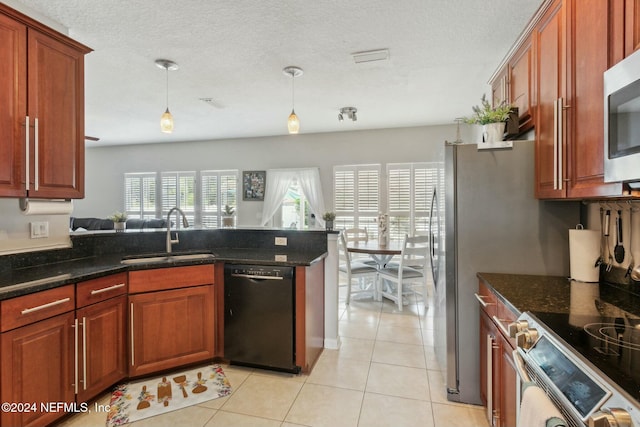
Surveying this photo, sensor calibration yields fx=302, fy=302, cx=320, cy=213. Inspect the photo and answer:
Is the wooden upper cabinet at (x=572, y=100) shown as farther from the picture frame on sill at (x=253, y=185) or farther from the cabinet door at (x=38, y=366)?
the picture frame on sill at (x=253, y=185)

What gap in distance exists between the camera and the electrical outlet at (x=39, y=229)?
2.14 meters

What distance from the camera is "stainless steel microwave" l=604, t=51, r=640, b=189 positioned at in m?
1.05

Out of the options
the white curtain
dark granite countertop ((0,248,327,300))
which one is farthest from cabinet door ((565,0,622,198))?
the white curtain

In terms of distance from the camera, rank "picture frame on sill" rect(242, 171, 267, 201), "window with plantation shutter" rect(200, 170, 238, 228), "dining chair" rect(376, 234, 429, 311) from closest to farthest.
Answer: "dining chair" rect(376, 234, 429, 311), "picture frame on sill" rect(242, 171, 267, 201), "window with plantation shutter" rect(200, 170, 238, 228)

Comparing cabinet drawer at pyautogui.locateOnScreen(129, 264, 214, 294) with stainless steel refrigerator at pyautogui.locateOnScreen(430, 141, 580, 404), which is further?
cabinet drawer at pyautogui.locateOnScreen(129, 264, 214, 294)

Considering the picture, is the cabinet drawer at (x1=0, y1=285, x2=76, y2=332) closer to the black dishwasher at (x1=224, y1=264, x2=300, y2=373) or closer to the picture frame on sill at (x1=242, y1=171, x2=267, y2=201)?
the black dishwasher at (x1=224, y1=264, x2=300, y2=373)

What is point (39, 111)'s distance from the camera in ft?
6.14

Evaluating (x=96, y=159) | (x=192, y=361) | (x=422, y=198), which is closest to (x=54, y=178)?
(x=192, y=361)

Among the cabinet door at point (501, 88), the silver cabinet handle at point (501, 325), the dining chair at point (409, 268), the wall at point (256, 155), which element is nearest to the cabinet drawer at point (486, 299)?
the silver cabinet handle at point (501, 325)

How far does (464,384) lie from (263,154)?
5.25m

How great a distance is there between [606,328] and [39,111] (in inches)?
121

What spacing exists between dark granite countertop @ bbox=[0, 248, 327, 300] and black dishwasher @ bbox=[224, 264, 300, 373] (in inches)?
4.3

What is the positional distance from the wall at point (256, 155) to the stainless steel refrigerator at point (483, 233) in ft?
10.2

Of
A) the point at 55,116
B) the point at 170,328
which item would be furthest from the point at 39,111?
the point at 170,328
